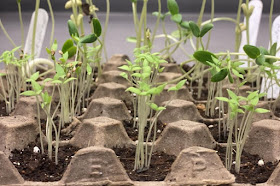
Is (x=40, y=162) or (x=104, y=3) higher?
(x=104, y=3)

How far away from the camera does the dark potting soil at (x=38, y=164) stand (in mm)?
870

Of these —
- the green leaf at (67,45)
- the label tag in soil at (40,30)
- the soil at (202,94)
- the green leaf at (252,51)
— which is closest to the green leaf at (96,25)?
the green leaf at (67,45)

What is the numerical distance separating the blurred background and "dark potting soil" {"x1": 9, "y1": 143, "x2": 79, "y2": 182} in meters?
0.67

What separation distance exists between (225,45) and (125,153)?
0.85m

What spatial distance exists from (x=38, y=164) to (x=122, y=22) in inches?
34.2

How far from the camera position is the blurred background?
161cm

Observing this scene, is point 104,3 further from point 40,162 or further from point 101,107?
point 40,162

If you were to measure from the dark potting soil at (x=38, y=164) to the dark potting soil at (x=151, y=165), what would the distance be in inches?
3.9

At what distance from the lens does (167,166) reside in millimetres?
928

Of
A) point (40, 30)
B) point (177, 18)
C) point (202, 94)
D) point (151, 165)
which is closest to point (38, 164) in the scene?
point (151, 165)

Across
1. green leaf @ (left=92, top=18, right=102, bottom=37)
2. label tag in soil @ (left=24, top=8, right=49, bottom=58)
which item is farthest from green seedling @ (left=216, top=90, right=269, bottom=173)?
label tag in soil @ (left=24, top=8, right=49, bottom=58)

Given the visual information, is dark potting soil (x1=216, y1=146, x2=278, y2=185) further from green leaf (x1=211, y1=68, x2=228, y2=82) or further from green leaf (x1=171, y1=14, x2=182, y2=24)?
green leaf (x1=171, y1=14, x2=182, y2=24)

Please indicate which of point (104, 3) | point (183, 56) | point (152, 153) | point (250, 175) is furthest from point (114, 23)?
point (250, 175)

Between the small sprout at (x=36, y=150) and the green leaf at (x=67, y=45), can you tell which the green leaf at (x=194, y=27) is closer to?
the green leaf at (x=67, y=45)
